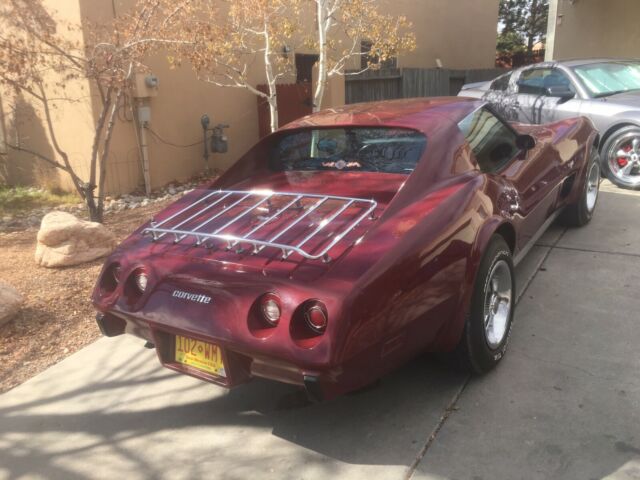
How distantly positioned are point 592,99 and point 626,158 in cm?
86

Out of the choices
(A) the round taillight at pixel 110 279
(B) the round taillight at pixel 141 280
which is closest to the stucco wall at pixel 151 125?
(A) the round taillight at pixel 110 279

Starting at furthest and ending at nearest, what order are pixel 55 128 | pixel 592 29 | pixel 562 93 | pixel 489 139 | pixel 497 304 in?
1. pixel 592 29
2. pixel 55 128
3. pixel 562 93
4. pixel 489 139
5. pixel 497 304

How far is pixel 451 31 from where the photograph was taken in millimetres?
16031

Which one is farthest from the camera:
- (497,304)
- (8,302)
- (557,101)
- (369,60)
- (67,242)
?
(369,60)

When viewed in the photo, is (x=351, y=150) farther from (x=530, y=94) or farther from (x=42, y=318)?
(x=530, y=94)

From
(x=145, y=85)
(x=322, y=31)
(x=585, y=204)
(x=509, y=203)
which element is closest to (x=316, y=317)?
(x=509, y=203)

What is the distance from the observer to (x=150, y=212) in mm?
7230

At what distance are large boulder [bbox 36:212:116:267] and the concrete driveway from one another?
61.9 inches

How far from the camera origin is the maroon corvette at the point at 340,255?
2449mm

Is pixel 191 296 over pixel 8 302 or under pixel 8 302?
over

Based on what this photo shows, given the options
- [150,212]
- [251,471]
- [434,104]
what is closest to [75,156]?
[150,212]

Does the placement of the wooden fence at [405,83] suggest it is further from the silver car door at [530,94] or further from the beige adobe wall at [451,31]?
the silver car door at [530,94]

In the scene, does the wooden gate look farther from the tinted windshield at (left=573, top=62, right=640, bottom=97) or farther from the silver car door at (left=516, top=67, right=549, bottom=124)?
the tinted windshield at (left=573, top=62, right=640, bottom=97)

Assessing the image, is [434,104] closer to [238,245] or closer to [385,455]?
[238,245]
